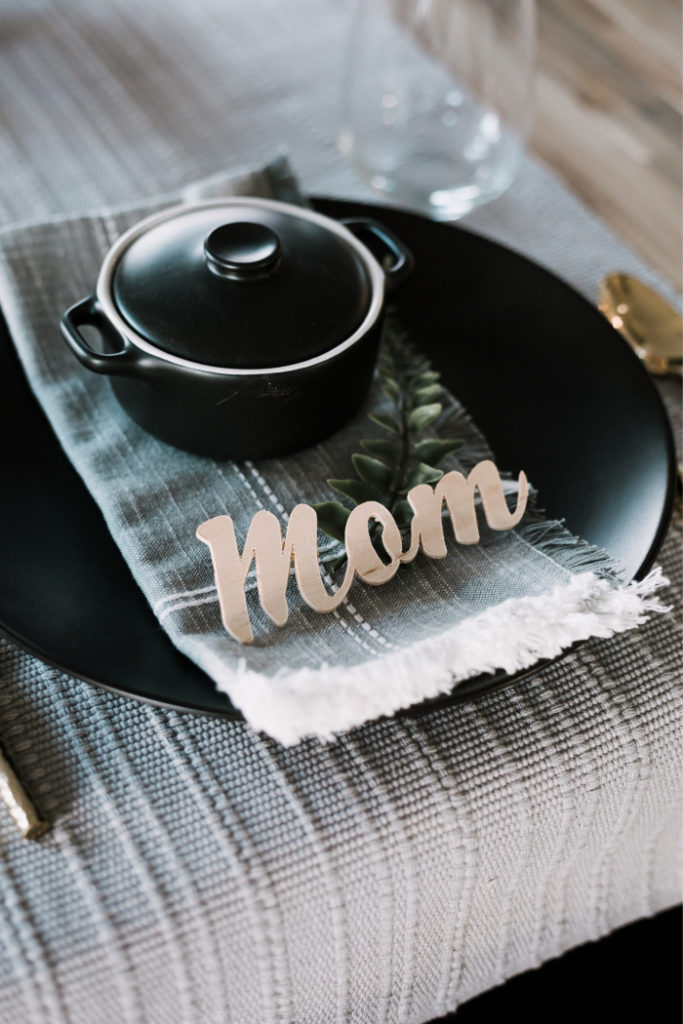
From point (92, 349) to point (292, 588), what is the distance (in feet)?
0.43

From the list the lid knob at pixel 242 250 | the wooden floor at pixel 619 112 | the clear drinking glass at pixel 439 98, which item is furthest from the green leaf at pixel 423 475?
the wooden floor at pixel 619 112

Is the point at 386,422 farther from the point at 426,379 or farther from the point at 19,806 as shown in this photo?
the point at 19,806

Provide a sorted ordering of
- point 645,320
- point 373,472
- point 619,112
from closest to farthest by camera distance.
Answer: point 373,472 → point 645,320 → point 619,112

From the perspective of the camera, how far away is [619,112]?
1358mm

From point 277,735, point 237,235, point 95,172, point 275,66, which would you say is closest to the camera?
point 277,735

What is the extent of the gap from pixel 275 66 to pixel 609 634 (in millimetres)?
615

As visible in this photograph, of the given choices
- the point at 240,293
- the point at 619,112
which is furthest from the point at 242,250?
the point at 619,112

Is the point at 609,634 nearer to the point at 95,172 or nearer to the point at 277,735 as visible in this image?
the point at 277,735

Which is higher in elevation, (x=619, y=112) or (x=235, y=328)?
(x=235, y=328)

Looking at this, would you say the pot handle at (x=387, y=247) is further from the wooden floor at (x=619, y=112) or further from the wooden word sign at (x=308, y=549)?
the wooden floor at (x=619, y=112)

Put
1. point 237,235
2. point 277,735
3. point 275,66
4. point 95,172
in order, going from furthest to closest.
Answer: point 275,66 < point 95,172 < point 237,235 < point 277,735

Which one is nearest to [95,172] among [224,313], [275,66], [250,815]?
[275,66]

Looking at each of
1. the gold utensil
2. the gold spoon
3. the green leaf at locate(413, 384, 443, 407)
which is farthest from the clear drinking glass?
the gold utensil

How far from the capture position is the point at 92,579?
15.1 inches
